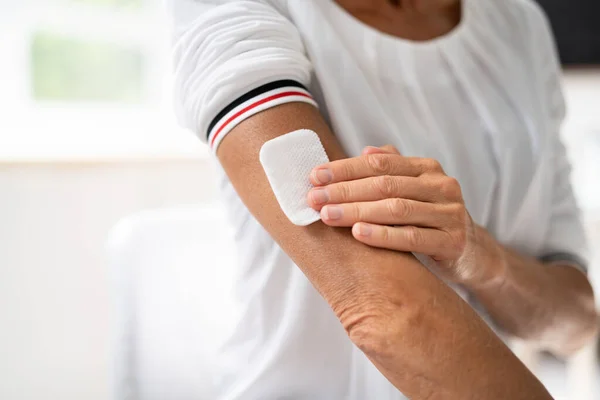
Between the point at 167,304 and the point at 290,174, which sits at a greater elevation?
the point at 290,174

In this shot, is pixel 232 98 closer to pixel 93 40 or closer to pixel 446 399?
pixel 446 399

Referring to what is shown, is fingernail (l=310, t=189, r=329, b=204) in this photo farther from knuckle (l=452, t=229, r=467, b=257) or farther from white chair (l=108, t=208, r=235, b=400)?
white chair (l=108, t=208, r=235, b=400)

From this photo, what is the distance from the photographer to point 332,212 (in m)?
0.62

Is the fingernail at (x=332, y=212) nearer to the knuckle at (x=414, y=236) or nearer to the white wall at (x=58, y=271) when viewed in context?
the knuckle at (x=414, y=236)

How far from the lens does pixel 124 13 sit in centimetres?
190

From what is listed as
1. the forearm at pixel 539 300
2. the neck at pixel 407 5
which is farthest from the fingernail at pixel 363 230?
the neck at pixel 407 5

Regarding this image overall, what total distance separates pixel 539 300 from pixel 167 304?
0.61 m

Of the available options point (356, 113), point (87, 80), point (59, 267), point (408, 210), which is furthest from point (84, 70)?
point (408, 210)

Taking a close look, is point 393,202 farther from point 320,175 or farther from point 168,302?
point 168,302

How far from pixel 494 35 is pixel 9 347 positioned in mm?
1274

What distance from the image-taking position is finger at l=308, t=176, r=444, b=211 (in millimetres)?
625

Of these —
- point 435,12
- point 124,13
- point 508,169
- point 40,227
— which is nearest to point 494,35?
point 435,12

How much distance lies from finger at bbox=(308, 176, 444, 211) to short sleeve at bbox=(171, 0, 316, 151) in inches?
5.1

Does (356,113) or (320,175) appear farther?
(356,113)
